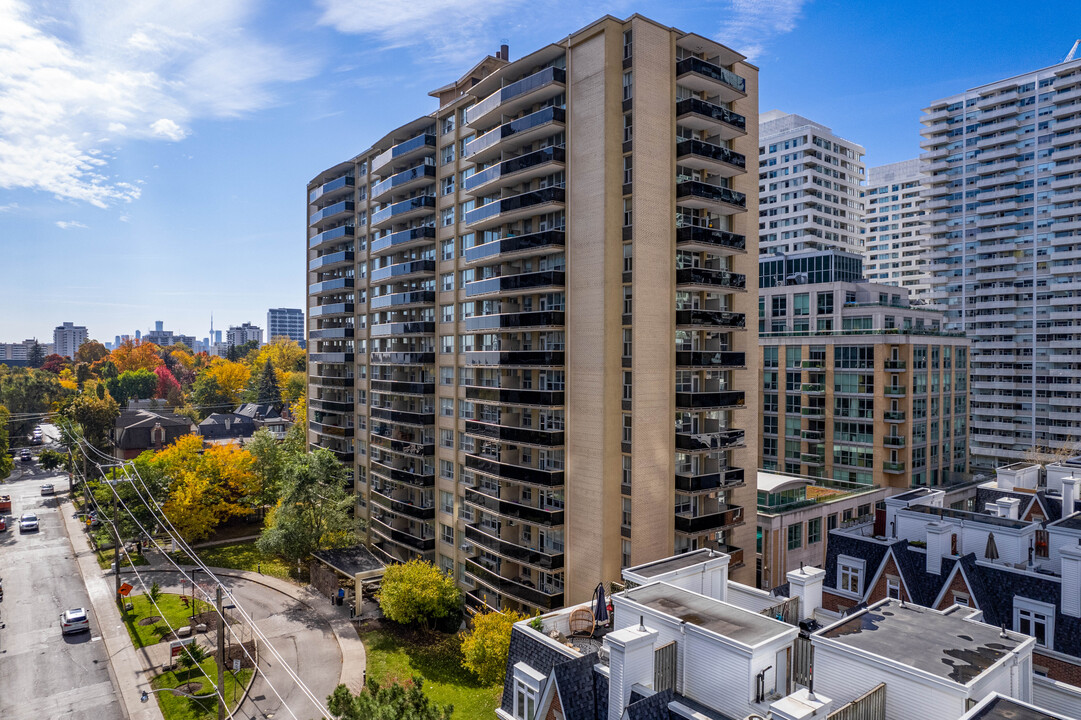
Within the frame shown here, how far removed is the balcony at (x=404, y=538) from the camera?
54.0 metres

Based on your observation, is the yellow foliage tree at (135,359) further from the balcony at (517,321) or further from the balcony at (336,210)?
the balcony at (517,321)

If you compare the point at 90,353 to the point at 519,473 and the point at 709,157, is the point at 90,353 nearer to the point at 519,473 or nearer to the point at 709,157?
the point at 519,473

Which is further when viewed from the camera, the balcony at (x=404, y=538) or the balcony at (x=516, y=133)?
the balcony at (x=404, y=538)

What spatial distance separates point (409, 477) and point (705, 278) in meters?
31.6

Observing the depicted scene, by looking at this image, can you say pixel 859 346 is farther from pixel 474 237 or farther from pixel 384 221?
pixel 384 221

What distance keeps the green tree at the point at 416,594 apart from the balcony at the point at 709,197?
1252 inches

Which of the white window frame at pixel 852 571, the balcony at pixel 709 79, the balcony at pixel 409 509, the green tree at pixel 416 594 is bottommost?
the green tree at pixel 416 594

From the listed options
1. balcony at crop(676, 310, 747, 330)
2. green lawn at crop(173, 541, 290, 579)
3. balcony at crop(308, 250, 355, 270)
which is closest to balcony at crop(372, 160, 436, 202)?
balcony at crop(308, 250, 355, 270)

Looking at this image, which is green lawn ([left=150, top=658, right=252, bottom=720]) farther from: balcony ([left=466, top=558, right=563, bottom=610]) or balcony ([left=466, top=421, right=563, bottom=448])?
balcony ([left=466, top=421, right=563, bottom=448])

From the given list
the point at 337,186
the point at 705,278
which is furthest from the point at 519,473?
the point at 337,186

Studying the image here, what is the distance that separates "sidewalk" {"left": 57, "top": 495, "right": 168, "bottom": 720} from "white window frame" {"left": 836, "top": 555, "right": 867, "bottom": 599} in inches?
1558

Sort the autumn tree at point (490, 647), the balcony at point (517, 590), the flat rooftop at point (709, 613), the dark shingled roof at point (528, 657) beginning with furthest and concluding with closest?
the balcony at point (517, 590) → the autumn tree at point (490, 647) → the dark shingled roof at point (528, 657) → the flat rooftop at point (709, 613)

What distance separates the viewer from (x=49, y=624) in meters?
46.8

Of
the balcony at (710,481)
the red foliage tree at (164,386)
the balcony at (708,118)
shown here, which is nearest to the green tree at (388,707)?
the balcony at (710,481)
